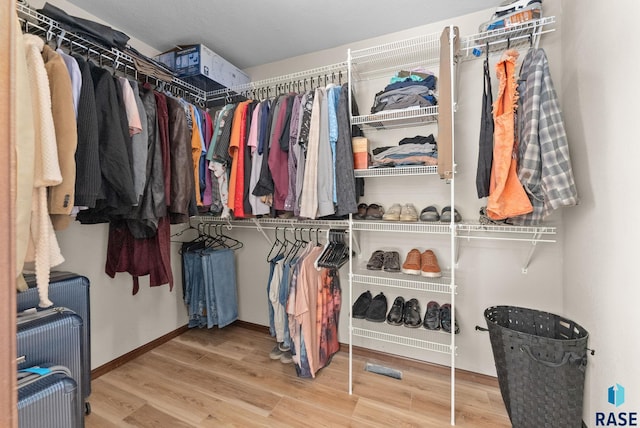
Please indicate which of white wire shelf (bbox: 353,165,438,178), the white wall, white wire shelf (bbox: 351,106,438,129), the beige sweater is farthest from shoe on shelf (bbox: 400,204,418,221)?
the beige sweater

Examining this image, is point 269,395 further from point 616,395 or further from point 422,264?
point 616,395

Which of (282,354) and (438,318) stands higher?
(438,318)

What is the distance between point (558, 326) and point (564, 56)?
146 cm

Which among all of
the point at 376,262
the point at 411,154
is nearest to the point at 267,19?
the point at 411,154

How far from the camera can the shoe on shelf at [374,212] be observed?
1.85 metres

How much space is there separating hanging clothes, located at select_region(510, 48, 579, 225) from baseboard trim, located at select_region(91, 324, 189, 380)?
8.85ft

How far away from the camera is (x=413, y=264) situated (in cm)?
169

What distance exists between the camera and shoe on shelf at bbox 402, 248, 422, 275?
1664 millimetres

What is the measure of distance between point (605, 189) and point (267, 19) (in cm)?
206

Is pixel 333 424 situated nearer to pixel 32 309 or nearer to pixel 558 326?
pixel 558 326

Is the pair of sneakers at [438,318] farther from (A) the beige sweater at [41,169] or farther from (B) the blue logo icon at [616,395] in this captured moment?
(A) the beige sweater at [41,169]

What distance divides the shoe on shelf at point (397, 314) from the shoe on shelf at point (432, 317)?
0.48ft

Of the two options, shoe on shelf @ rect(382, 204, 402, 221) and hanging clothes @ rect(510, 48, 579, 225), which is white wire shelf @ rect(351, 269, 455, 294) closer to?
shoe on shelf @ rect(382, 204, 402, 221)

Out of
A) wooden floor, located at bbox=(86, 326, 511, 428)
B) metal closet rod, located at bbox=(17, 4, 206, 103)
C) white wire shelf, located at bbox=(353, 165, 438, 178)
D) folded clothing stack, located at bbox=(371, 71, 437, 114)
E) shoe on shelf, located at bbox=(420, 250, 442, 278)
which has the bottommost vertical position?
wooden floor, located at bbox=(86, 326, 511, 428)
